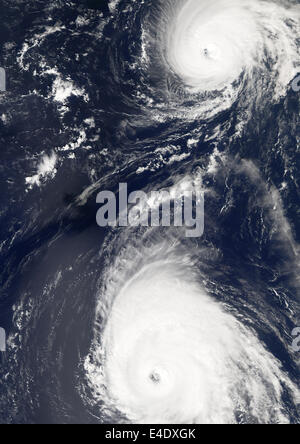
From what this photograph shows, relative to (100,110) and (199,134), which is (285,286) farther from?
(100,110)

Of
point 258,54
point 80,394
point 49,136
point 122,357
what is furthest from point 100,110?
point 80,394

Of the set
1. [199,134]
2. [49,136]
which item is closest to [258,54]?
[199,134]

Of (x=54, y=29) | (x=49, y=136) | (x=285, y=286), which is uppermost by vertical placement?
(x=54, y=29)
